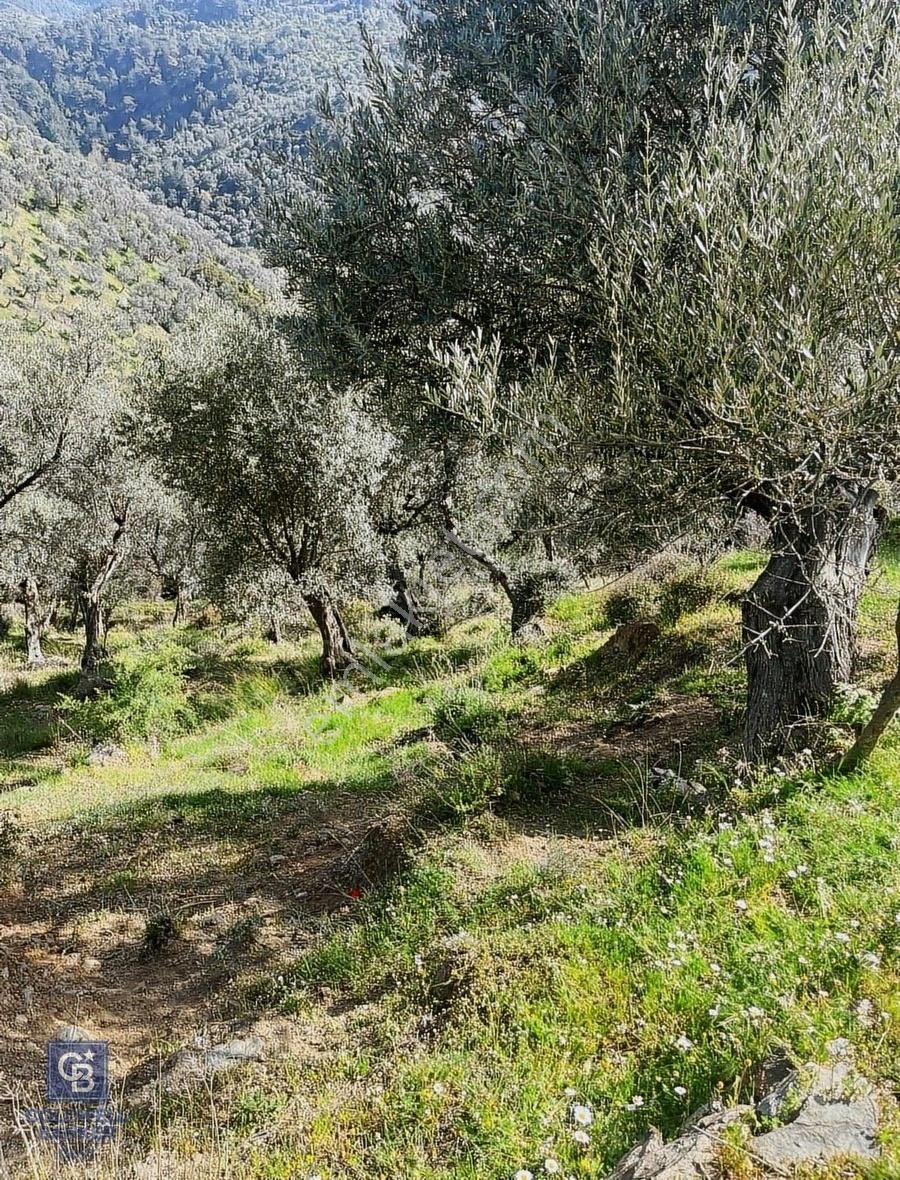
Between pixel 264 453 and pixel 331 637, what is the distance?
540 cm

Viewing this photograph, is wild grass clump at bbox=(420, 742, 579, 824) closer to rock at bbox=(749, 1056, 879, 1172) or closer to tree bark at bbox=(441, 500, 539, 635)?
rock at bbox=(749, 1056, 879, 1172)

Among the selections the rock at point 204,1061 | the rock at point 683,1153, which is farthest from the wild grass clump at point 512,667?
the rock at point 683,1153

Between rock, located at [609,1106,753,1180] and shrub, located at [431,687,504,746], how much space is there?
252 inches

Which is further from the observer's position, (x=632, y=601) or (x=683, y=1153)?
(x=632, y=601)

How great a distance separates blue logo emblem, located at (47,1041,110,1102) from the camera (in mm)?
4816

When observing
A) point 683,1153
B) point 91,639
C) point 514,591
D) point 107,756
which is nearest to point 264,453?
point 514,591

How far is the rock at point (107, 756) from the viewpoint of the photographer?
14.2m

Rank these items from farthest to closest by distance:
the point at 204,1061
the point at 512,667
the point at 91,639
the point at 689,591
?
the point at 91,639 → the point at 512,667 → the point at 689,591 → the point at 204,1061

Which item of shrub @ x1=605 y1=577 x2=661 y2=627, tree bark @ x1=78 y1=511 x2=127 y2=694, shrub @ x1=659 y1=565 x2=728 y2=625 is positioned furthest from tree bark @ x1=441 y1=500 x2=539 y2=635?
tree bark @ x1=78 y1=511 x2=127 y2=694

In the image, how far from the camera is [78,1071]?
5.11m

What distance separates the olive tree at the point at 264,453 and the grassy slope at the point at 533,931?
7.82 meters

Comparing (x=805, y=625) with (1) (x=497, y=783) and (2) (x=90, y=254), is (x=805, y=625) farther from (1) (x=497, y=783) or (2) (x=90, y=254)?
(2) (x=90, y=254)

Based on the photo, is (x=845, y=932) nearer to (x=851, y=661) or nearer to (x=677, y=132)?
(x=851, y=661)

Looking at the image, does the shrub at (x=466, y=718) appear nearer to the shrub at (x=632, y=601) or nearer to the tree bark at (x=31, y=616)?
the shrub at (x=632, y=601)
